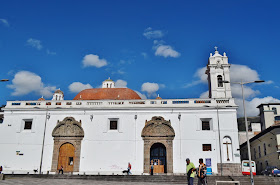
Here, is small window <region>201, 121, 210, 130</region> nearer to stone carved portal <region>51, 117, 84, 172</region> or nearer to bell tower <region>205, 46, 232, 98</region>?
bell tower <region>205, 46, 232, 98</region>

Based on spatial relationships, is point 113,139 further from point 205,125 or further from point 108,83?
point 108,83

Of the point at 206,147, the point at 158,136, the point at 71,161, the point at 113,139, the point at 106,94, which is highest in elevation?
the point at 106,94

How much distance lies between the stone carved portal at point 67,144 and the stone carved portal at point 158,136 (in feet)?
24.1

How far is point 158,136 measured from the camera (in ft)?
96.9

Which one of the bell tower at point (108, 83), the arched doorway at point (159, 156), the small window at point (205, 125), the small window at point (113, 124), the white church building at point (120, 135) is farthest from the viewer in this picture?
the bell tower at point (108, 83)

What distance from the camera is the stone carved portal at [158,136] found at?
28672mm

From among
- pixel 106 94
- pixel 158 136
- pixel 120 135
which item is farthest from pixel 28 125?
pixel 158 136

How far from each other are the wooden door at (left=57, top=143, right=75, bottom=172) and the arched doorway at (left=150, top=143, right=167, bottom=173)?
29.2 feet

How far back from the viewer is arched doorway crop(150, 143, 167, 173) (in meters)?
29.0

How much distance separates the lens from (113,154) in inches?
1153

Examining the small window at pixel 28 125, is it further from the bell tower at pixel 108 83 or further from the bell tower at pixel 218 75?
the bell tower at pixel 108 83

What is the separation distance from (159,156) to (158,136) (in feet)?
7.17

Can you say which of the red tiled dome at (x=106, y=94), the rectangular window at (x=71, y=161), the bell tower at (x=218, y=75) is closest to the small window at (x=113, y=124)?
the rectangular window at (x=71, y=161)

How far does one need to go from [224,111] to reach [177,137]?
599 cm
